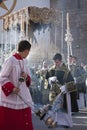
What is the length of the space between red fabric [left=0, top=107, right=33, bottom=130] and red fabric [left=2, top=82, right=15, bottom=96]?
0.23m

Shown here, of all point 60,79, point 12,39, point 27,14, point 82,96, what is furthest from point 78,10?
point 60,79

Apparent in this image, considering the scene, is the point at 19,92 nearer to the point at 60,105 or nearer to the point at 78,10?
the point at 60,105

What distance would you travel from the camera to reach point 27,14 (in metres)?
16.3

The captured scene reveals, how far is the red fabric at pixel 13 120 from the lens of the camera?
499 cm

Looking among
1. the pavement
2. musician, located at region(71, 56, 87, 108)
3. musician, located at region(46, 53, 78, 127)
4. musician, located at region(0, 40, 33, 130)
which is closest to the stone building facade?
musician, located at region(71, 56, 87, 108)

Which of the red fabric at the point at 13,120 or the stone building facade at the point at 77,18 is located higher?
the stone building facade at the point at 77,18

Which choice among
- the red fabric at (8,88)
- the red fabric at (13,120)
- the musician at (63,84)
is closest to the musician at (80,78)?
the musician at (63,84)

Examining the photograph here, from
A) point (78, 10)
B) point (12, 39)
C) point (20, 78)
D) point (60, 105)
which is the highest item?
point (78, 10)

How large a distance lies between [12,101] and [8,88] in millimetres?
201

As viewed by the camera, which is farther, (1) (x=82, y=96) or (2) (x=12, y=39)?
(2) (x=12, y=39)

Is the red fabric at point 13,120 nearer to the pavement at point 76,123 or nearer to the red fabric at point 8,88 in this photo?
the red fabric at point 8,88

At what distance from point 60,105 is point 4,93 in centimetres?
320

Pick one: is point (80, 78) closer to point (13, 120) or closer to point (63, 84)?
point (63, 84)

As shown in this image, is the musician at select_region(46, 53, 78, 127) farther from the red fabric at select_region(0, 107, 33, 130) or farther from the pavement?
the red fabric at select_region(0, 107, 33, 130)
